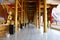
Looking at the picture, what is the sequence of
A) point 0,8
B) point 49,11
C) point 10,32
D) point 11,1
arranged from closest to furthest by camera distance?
1. point 10,32
2. point 11,1
3. point 0,8
4. point 49,11

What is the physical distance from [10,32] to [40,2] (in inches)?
204

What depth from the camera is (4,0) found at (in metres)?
8.77

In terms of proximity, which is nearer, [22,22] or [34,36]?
[34,36]

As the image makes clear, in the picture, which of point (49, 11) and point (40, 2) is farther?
point (49, 11)

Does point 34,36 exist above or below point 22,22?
below

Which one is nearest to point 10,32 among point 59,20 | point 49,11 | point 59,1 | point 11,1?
point 11,1

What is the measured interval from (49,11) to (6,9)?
18.2 ft

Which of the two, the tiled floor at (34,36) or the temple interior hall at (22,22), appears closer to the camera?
the tiled floor at (34,36)

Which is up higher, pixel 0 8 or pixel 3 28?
pixel 0 8

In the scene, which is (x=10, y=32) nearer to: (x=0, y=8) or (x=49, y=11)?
(x=0, y=8)

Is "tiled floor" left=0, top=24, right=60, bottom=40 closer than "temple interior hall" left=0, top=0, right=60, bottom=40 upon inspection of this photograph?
Yes

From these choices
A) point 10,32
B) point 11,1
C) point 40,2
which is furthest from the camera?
point 40,2

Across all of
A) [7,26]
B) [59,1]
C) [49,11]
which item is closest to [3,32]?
[7,26]

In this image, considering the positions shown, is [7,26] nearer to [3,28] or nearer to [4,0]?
[3,28]
